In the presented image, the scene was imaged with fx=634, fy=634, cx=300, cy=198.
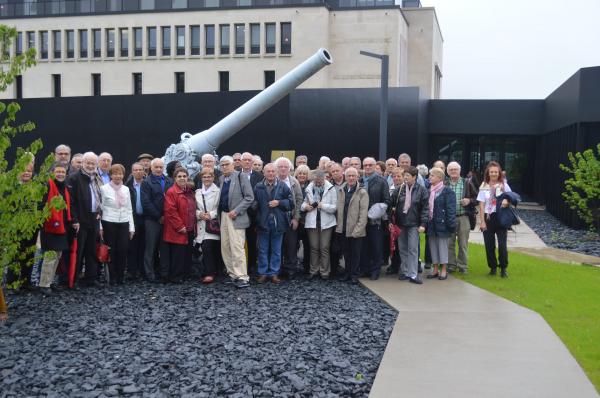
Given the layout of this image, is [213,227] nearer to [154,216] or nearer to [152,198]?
[154,216]

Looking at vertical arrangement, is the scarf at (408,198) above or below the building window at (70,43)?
below

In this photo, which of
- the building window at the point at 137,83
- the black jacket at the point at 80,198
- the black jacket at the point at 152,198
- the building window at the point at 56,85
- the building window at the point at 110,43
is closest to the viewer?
the black jacket at the point at 80,198

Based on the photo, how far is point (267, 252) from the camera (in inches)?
377

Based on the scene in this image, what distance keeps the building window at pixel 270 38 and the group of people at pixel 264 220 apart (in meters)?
35.9

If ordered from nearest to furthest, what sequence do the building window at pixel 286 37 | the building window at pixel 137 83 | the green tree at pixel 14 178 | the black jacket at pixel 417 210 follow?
1. the green tree at pixel 14 178
2. the black jacket at pixel 417 210
3. the building window at pixel 286 37
4. the building window at pixel 137 83

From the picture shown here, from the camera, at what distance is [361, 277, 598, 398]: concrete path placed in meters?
4.90

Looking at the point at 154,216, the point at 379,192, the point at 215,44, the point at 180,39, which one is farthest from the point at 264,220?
the point at 180,39

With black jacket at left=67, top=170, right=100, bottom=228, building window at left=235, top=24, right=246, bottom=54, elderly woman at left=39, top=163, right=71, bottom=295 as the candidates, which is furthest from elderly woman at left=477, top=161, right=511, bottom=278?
building window at left=235, top=24, right=246, bottom=54

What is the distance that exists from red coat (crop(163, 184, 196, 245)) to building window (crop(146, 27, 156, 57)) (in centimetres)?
3935

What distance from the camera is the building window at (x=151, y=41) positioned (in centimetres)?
4612

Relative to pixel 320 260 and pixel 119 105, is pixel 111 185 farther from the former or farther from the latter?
pixel 119 105

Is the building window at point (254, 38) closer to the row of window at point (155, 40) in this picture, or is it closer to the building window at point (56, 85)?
the row of window at point (155, 40)

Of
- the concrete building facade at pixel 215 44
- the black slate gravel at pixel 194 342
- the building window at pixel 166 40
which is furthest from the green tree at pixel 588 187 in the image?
the building window at pixel 166 40

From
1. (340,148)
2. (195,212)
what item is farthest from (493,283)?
(340,148)
